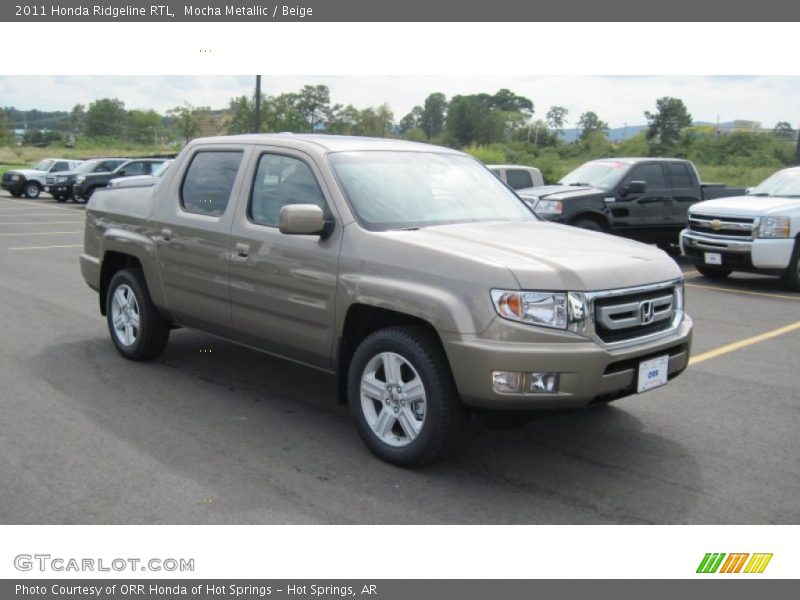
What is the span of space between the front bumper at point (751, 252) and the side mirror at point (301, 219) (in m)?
8.67

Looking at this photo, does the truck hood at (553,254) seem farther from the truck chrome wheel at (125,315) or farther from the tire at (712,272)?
the tire at (712,272)

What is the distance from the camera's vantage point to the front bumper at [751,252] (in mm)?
11203

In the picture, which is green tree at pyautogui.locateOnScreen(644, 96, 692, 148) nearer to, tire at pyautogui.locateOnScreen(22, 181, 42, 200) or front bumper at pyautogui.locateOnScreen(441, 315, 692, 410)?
tire at pyautogui.locateOnScreen(22, 181, 42, 200)

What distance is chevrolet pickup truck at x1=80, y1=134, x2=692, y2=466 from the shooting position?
157 inches

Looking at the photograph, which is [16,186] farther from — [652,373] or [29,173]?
[652,373]

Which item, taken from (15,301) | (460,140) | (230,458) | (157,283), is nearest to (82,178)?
(15,301)

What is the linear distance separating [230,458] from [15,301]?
5.82 m

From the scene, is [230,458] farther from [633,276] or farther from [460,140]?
[460,140]

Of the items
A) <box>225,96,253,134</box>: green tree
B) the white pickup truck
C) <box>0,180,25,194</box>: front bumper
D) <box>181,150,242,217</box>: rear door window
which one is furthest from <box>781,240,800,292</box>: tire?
<box>225,96,253,134</box>: green tree

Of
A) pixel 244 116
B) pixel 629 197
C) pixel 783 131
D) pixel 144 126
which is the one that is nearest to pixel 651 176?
pixel 629 197

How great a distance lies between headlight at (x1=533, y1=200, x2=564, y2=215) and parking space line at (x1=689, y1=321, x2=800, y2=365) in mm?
4338

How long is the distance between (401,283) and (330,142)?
147 cm

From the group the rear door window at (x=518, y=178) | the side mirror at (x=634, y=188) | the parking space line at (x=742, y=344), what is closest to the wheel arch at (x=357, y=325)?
the parking space line at (x=742, y=344)

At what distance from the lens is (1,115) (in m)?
110
